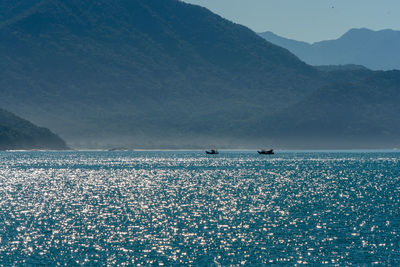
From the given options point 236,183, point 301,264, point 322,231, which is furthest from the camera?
point 236,183

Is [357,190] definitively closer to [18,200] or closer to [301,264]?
[18,200]

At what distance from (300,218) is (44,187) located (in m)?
78.7

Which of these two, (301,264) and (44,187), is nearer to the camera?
(301,264)

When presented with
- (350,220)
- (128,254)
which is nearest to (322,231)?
(350,220)

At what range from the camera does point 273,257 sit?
6512 centimetres

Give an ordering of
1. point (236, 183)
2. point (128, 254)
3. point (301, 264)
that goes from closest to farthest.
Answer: point (301, 264), point (128, 254), point (236, 183)

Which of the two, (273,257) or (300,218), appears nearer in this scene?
(273,257)

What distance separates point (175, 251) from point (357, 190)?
267ft

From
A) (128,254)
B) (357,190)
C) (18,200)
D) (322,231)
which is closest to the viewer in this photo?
(128,254)

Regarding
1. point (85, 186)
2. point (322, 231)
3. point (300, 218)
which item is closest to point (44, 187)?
point (85, 186)

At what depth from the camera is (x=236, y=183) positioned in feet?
538

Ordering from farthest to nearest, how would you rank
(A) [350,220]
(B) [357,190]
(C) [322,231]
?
1. (B) [357,190]
2. (A) [350,220]
3. (C) [322,231]

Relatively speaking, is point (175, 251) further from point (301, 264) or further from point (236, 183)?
point (236, 183)

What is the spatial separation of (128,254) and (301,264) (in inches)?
675
